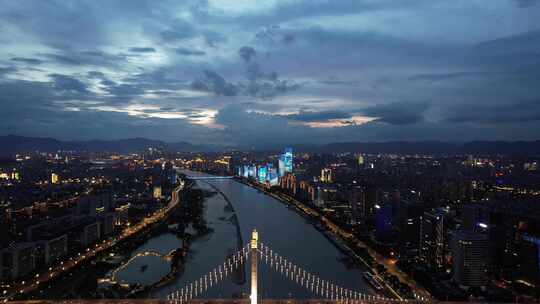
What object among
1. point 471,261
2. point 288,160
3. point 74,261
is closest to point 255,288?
point 471,261

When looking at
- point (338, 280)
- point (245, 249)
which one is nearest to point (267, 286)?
point (338, 280)

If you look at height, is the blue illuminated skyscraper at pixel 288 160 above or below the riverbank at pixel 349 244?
above

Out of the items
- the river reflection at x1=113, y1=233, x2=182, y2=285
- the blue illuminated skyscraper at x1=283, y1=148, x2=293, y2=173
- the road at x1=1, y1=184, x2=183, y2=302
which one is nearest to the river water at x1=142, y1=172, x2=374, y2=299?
the river reflection at x1=113, y1=233, x2=182, y2=285

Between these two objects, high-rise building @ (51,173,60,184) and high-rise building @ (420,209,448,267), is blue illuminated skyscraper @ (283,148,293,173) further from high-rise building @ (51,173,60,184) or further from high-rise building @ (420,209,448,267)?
high-rise building @ (420,209,448,267)

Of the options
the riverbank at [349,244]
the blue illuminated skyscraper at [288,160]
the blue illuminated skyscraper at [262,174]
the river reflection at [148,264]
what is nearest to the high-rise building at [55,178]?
the blue illuminated skyscraper at [262,174]

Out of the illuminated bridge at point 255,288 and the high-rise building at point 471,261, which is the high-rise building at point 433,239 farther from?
the illuminated bridge at point 255,288

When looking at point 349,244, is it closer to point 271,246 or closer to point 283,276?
point 271,246

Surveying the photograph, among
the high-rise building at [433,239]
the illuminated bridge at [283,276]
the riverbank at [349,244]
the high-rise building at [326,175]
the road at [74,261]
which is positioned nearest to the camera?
the illuminated bridge at [283,276]
